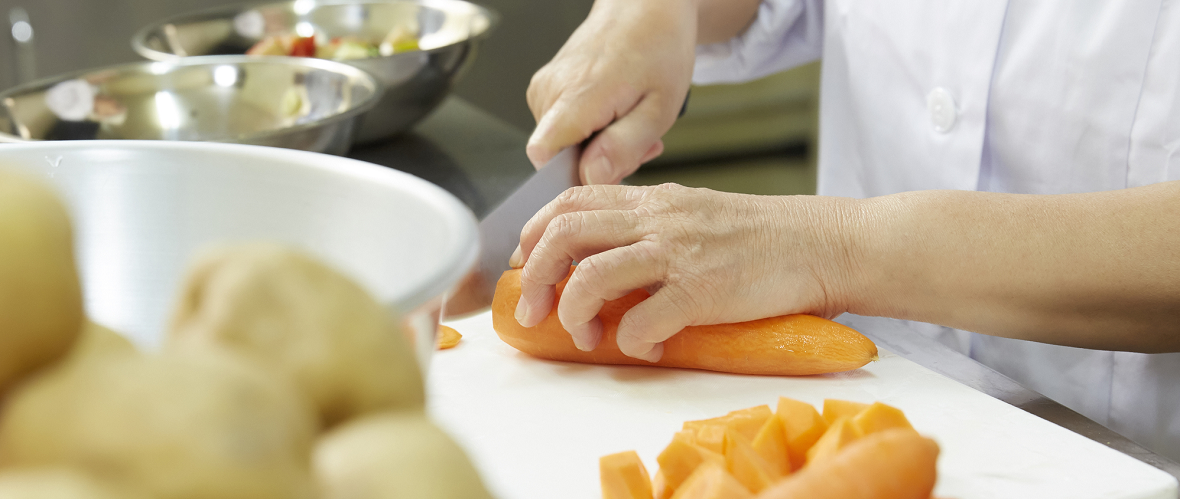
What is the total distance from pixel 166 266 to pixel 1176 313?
0.90 m

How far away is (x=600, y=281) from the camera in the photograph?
2.88 feet

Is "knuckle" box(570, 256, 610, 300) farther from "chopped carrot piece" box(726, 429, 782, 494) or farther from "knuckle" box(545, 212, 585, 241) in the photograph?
"chopped carrot piece" box(726, 429, 782, 494)

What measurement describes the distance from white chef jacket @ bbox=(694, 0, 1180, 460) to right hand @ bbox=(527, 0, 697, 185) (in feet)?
1.01

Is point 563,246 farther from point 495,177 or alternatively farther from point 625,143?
point 495,177

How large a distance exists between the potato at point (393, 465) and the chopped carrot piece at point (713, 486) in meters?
0.44

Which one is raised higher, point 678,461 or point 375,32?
point 375,32

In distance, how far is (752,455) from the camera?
0.68m

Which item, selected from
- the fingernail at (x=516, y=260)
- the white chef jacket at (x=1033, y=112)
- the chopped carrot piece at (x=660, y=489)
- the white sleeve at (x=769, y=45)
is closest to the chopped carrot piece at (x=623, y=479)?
the chopped carrot piece at (x=660, y=489)

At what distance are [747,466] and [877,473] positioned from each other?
0.40 feet

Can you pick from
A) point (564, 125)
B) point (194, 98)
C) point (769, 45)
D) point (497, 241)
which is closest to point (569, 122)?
point (564, 125)

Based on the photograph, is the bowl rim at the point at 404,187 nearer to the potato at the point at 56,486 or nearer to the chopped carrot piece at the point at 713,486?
the potato at the point at 56,486

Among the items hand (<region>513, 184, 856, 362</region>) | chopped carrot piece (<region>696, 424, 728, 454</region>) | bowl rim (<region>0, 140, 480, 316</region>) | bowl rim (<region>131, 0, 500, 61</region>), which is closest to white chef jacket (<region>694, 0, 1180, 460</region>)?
hand (<region>513, 184, 856, 362</region>)

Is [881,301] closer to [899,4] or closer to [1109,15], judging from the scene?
[1109,15]

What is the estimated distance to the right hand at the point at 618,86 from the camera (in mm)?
1269
